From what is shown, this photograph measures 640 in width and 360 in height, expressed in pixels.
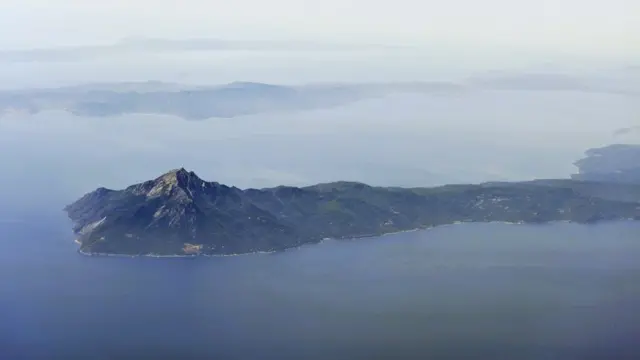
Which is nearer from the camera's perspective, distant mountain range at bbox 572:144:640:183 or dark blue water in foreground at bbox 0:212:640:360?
dark blue water in foreground at bbox 0:212:640:360

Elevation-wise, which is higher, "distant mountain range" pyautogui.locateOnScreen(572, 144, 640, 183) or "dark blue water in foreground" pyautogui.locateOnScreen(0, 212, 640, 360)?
"distant mountain range" pyautogui.locateOnScreen(572, 144, 640, 183)

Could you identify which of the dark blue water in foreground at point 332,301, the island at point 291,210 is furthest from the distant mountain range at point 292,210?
the dark blue water in foreground at point 332,301

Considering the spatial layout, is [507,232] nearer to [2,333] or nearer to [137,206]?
[137,206]

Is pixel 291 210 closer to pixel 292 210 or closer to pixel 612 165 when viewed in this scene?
pixel 292 210

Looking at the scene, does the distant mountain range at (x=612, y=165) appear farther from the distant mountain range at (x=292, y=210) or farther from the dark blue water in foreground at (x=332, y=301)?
the dark blue water in foreground at (x=332, y=301)

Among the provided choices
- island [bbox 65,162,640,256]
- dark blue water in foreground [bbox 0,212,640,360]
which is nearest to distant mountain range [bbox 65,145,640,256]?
island [bbox 65,162,640,256]

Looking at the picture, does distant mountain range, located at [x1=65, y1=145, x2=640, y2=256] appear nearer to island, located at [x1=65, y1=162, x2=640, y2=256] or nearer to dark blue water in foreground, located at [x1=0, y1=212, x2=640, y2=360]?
island, located at [x1=65, y1=162, x2=640, y2=256]

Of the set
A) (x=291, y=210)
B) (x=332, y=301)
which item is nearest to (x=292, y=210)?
(x=291, y=210)
